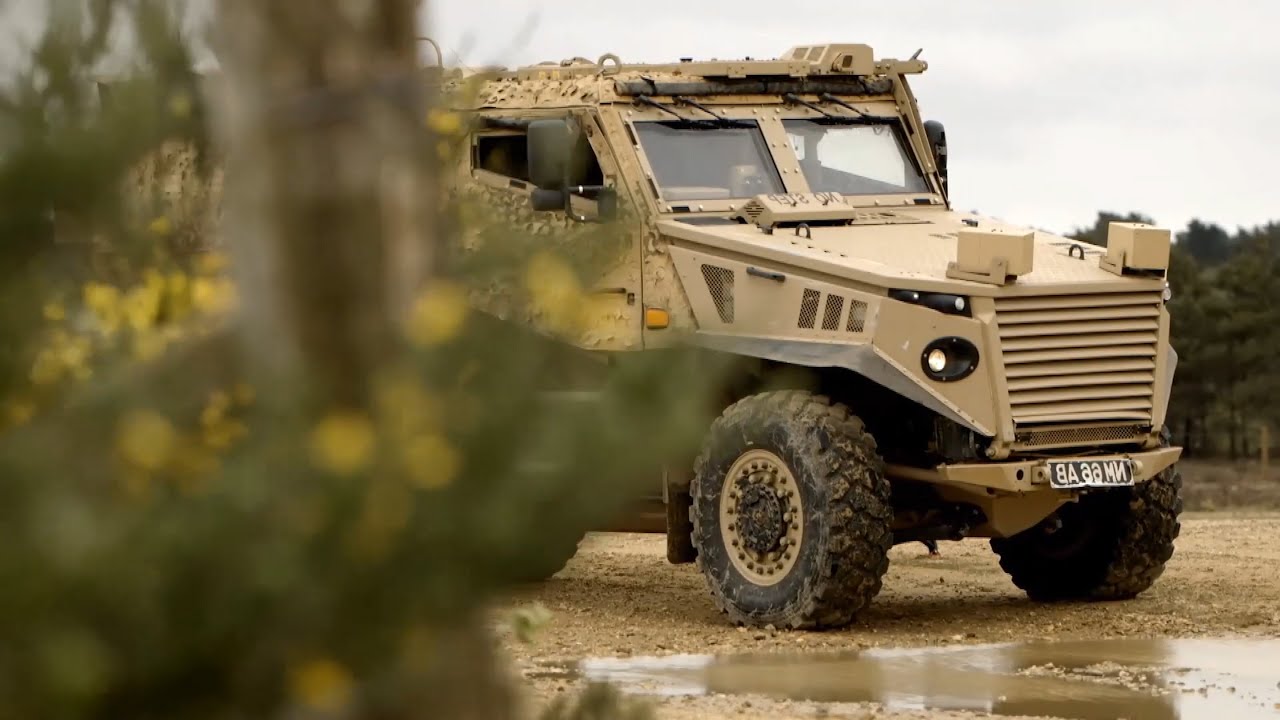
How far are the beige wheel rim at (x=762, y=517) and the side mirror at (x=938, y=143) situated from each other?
2.50 m

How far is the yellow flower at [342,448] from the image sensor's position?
8.16 ft

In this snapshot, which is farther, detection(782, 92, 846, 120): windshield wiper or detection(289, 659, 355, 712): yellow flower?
detection(782, 92, 846, 120): windshield wiper

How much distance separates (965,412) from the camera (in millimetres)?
9328

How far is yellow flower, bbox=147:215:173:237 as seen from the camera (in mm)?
3594

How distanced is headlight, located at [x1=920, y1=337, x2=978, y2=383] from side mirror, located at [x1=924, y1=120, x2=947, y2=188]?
7.52 ft

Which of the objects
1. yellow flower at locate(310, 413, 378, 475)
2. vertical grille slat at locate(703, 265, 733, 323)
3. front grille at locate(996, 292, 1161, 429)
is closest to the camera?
yellow flower at locate(310, 413, 378, 475)

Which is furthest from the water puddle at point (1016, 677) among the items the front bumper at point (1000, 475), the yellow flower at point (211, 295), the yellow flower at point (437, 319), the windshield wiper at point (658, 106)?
the yellow flower at point (437, 319)

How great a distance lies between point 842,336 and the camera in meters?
9.41

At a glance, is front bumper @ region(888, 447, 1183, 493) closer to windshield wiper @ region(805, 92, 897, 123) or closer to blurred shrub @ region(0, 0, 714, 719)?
windshield wiper @ region(805, 92, 897, 123)

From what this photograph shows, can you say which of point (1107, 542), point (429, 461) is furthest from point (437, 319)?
point (1107, 542)

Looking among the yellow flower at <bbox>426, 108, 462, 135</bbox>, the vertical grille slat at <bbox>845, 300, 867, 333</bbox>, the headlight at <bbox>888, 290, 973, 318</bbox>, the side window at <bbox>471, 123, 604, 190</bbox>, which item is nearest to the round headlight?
the headlight at <bbox>888, 290, 973, 318</bbox>

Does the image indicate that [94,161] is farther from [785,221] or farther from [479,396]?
[785,221]

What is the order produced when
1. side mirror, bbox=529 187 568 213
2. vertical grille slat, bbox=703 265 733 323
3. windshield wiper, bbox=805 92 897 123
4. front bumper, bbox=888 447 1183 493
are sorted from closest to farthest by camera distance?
front bumper, bbox=888 447 1183 493
side mirror, bbox=529 187 568 213
vertical grille slat, bbox=703 265 733 323
windshield wiper, bbox=805 92 897 123

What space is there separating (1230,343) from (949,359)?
42.6 metres
